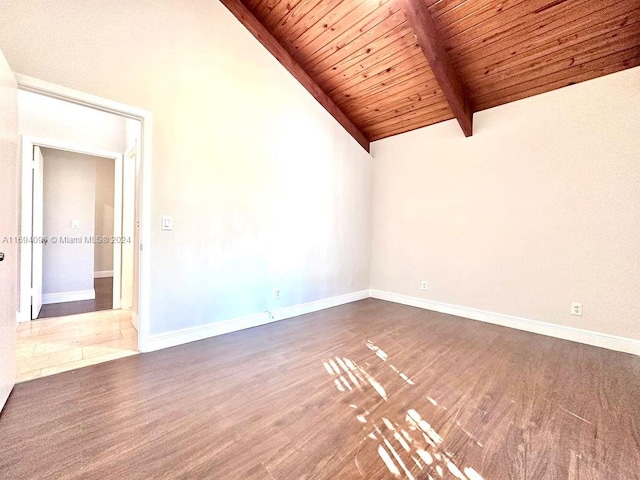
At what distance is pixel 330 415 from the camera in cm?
169

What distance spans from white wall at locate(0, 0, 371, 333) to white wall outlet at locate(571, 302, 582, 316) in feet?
9.48

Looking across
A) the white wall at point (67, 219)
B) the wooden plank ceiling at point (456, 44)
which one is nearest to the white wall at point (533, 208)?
the wooden plank ceiling at point (456, 44)

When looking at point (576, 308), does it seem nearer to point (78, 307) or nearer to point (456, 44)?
point (456, 44)

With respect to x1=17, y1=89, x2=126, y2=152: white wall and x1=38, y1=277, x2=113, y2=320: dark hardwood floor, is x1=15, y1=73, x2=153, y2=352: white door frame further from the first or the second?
x1=38, y1=277, x2=113, y2=320: dark hardwood floor

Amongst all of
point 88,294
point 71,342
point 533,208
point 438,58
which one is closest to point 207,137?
point 71,342

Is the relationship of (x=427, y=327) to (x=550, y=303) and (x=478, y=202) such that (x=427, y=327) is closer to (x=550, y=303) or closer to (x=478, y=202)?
(x=550, y=303)

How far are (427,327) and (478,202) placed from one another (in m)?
1.77

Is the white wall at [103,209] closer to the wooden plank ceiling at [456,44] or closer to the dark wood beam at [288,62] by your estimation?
the dark wood beam at [288,62]

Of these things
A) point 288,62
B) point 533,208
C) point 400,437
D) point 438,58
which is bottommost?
point 400,437

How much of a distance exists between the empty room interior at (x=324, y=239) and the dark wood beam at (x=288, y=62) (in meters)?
0.03

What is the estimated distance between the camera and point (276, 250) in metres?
3.42

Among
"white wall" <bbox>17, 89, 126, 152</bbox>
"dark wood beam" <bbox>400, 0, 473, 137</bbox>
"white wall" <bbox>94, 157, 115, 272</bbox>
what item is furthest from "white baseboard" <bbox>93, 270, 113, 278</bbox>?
"dark wood beam" <bbox>400, 0, 473, 137</bbox>

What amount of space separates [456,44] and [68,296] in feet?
19.7

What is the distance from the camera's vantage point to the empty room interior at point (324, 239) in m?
1.54
